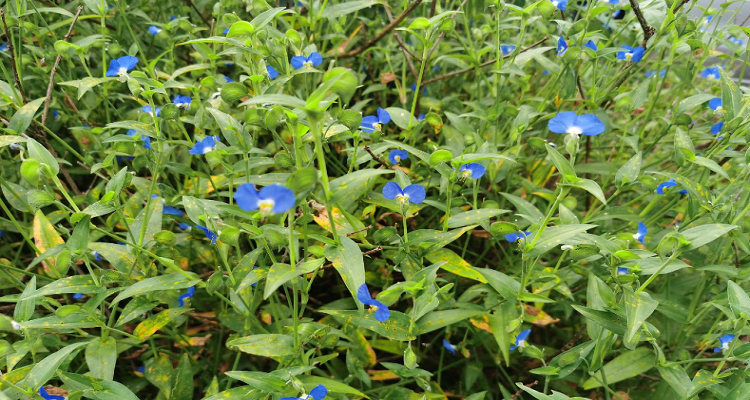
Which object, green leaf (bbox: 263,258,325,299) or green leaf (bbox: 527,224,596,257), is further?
green leaf (bbox: 527,224,596,257)

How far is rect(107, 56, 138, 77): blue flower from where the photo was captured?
1.64 meters

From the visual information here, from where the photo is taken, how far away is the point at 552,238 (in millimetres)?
1146

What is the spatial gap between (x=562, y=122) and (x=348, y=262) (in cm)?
76

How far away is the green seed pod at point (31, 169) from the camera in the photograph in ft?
3.38

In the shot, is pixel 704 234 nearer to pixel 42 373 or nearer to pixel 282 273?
pixel 282 273

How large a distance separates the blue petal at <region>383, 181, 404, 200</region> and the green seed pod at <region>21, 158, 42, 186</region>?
748 millimetres

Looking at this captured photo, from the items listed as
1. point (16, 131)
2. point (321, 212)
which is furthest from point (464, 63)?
point (16, 131)

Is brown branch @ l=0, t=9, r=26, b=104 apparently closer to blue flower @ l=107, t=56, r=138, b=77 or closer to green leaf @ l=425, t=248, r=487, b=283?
blue flower @ l=107, t=56, r=138, b=77

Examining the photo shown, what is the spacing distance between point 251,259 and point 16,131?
78 cm

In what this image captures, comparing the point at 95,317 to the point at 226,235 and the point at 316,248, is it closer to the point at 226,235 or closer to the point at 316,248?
the point at 226,235

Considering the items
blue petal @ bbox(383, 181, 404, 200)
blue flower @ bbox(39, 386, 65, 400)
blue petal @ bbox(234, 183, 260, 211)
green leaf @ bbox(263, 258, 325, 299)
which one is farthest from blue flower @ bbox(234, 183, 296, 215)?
blue flower @ bbox(39, 386, 65, 400)

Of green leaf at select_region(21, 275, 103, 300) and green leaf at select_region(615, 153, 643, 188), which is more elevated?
green leaf at select_region(615, 153, 643, 188)

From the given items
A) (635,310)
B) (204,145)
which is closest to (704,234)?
(635,310)

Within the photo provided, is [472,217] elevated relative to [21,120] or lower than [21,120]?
lower
